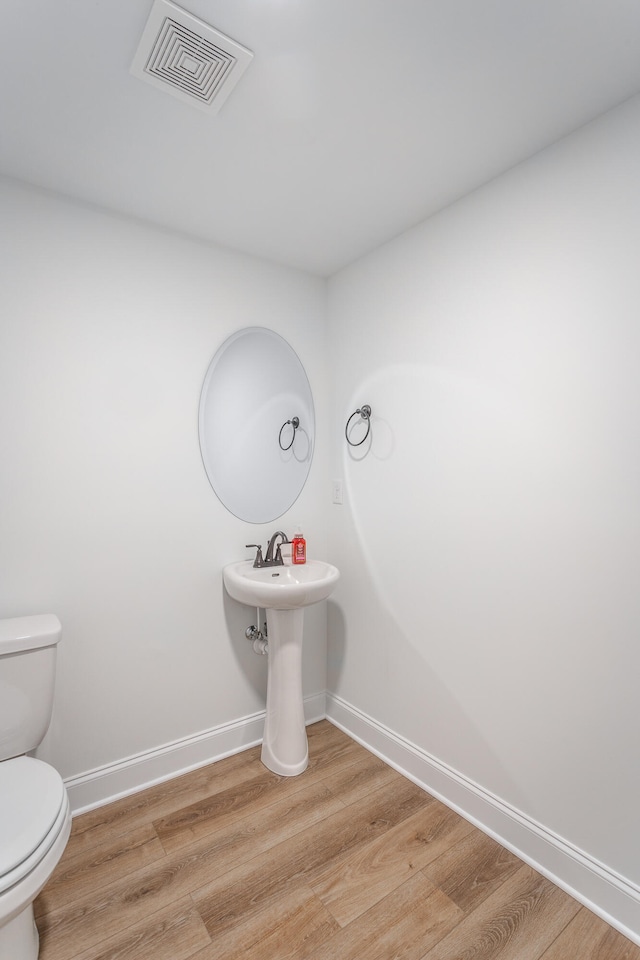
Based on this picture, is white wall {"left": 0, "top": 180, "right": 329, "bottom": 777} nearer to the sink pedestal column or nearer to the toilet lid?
the sink pedestal column

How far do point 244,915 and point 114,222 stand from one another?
7.99 feet

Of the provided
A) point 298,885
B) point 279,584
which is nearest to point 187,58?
point 279,584

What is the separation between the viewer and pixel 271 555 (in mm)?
2250

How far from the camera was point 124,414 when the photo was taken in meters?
1.90

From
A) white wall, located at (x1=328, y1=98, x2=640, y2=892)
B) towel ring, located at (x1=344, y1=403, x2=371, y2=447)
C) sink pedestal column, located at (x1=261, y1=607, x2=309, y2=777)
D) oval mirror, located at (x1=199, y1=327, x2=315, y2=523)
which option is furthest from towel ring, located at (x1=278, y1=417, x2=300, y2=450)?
sink pedestal column, located at (x1=261, y1=607, x2=309, y2=777)

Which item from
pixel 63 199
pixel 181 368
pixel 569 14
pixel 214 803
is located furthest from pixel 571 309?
pixel 214 803

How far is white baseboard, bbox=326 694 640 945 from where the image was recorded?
1.36 m

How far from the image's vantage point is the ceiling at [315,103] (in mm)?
1099

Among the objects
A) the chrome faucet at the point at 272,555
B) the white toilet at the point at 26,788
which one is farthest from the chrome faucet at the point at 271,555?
the white toilet at the point at 26,788

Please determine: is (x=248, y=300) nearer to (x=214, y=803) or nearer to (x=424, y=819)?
(x=214, y=803)

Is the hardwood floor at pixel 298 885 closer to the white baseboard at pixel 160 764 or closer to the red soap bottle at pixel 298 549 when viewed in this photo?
the white baseboard at pixel 160 764

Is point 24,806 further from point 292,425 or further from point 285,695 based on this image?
point 292,425

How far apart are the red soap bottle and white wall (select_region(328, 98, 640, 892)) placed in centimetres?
31

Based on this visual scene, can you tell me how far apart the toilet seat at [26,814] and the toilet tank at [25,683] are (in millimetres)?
104
